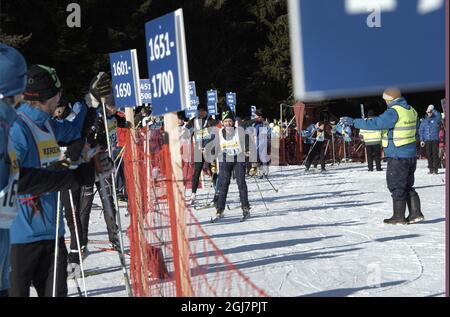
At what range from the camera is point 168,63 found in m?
4.78

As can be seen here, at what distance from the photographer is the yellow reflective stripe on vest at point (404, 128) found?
34.7 ft

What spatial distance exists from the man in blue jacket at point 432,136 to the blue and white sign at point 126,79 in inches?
534

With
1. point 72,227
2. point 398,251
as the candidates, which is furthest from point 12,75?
point 398,251

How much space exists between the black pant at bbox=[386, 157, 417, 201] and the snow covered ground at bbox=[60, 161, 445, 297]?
0.51 metres

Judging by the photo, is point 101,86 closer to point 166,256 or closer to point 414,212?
point 166,256

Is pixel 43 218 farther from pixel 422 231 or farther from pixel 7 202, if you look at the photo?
pixel 422 231

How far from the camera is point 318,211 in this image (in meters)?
12.9

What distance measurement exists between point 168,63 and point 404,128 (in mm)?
6444

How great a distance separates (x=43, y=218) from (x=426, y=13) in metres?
2.74

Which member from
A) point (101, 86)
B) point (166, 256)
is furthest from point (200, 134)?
point (101, 86)

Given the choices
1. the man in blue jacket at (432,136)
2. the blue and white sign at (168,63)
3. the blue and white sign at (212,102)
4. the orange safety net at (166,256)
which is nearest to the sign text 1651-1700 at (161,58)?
the blue and white sign at (168,63)

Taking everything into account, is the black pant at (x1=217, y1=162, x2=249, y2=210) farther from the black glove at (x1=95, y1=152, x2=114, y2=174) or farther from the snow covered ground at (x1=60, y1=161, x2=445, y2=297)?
the black glove at (x1=95, y1=152, x2=114, y2=174)
